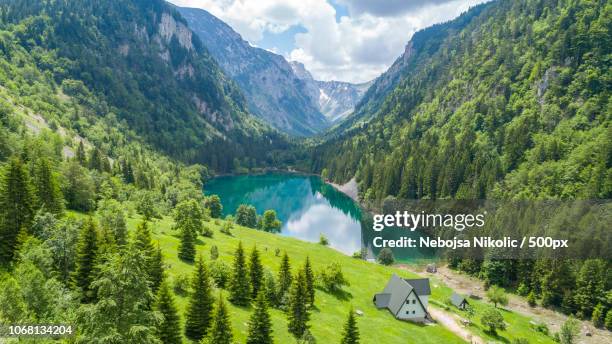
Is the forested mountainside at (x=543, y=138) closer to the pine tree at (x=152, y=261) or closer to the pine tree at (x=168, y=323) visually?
the pine tree at (x=152, y=261)

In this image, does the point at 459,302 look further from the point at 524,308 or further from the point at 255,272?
the point at 255,272

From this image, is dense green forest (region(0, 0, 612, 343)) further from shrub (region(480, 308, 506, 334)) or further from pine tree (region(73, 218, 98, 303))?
shrub (region(480, 308, 506, 334))

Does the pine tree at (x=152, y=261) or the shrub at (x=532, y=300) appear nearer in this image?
A: the pine tree at (x=152, y=261)

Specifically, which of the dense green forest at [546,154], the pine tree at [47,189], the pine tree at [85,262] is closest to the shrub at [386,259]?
the dense green forest at [546,154]

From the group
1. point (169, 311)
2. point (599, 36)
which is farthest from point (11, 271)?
point (599, 36)

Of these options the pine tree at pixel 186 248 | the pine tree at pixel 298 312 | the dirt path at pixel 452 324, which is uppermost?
the pine tree at pixel 186 248

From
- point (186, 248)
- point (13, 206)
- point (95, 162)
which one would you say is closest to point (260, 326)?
point (186, 248)

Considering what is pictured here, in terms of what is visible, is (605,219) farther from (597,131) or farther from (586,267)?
(597,131)
